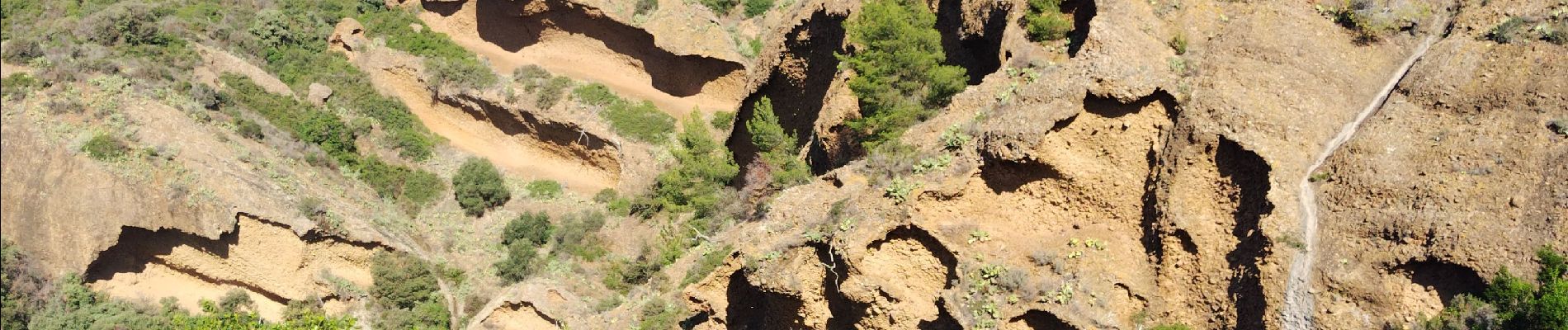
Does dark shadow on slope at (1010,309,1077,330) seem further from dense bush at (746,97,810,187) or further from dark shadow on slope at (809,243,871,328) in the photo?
dense bush at (746,97,810,187)

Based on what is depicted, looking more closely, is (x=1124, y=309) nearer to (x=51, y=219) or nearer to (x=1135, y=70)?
(x=1135, y=70)

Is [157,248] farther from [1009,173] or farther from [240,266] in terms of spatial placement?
[1009,173]

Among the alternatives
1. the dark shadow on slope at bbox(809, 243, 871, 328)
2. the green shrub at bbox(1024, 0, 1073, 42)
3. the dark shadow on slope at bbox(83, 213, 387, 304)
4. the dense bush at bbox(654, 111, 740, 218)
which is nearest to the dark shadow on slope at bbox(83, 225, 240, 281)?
the dark shadow on slope at bbox(83, 213, 387, 304)

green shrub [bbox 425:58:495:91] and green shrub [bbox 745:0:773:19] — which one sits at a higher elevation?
green shrub [bbox 745:0:773:19]

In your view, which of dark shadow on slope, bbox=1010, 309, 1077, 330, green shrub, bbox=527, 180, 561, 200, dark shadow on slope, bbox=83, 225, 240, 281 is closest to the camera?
dark shadow on slope, bbox=1010, 309, 1077, 330

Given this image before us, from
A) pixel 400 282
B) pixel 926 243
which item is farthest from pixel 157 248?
pixel 926 243

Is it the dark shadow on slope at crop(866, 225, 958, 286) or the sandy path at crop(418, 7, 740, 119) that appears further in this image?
the sandy path at crop(418, 7, 740, 119)

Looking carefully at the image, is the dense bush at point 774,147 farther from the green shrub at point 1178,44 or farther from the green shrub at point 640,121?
the green shrub at point 1178,44

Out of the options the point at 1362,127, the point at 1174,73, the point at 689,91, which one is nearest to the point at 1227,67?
the point at 1174,73
